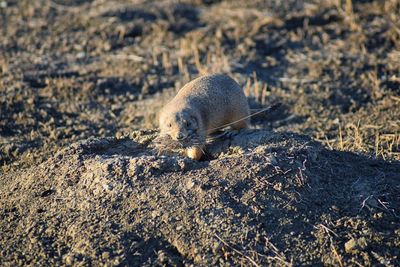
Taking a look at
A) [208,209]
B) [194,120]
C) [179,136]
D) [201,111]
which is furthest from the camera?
[201,111]

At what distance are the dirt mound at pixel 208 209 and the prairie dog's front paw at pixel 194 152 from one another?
214 mm

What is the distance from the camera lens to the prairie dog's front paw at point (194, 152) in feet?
20.2

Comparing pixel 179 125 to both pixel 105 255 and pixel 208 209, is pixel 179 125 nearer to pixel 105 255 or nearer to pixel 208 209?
pixel 208 209

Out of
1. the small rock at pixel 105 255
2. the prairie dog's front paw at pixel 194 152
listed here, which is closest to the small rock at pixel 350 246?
the prairie dog's front paw at pixel 194 152

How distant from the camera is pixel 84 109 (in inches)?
375

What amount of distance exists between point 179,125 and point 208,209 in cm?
96

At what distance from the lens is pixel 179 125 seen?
19.3 ft

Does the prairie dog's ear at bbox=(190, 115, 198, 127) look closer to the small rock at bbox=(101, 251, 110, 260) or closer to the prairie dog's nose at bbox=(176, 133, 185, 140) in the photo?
the prairie dog's nose at bbox=(176, 133, 185, 140)

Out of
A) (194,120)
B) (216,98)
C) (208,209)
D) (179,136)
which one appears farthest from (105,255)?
(216,98)

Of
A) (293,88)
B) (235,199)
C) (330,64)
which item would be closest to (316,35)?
(330,64)

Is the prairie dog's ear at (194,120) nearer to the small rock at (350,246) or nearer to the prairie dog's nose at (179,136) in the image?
the prairie dog's nose at (179,136)

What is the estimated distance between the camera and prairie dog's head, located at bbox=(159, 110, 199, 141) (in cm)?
587

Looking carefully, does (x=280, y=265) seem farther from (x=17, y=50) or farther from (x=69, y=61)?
(x=17, y=50)

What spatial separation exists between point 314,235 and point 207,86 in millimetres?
2164
